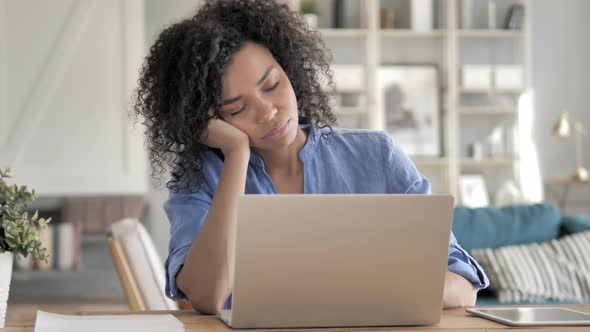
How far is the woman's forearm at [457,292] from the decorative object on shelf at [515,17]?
212 inches

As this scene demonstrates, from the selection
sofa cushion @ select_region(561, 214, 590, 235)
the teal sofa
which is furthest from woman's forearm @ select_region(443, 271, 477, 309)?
sofa cushion @ select_region(561, 214, 590, 235)

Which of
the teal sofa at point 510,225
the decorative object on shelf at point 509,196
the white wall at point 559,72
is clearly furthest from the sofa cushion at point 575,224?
the white wall at point 559,72

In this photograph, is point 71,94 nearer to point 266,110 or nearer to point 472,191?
point 472,191

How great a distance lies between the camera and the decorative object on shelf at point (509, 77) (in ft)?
22.1

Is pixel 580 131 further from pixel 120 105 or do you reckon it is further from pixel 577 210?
pixel 120 105

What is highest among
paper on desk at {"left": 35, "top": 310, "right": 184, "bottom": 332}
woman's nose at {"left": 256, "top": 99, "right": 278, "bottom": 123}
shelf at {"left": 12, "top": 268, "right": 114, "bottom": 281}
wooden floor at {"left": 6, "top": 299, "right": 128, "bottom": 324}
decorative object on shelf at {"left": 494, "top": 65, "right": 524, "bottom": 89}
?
decorative object on shelf at {"left": 494, "top": 65, "right": 524, "bottom": 89}

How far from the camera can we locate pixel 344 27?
263 inches

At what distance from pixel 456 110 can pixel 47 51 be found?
9.84ft

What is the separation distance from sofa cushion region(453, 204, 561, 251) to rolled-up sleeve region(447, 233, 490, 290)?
2275 millimetres

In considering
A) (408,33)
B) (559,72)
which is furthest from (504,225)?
(559,72)

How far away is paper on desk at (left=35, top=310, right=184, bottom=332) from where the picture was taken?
3.88ft

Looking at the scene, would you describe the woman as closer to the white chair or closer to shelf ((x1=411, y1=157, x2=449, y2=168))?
the white chair

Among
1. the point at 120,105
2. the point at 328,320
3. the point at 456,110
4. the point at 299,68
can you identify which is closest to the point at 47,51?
the point at 120,105

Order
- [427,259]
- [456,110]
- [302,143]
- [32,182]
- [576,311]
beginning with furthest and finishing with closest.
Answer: [456,110] < [32,182] < [302,143] < [576,311] < [427,259]
